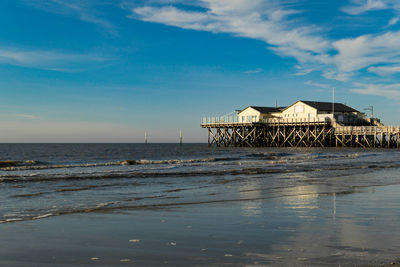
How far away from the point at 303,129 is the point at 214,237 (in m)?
72.5

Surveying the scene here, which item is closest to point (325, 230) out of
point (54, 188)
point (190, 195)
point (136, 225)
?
point (136, 225)

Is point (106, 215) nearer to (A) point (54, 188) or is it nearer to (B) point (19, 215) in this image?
(B) point (19, 215)

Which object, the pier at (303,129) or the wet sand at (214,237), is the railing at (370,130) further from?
the wet sand at (214,237)

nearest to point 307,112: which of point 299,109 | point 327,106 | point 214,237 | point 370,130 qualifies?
point 299,109

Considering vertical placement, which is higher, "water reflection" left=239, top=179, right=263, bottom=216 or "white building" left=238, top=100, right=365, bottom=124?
"white building" left=238, top=100, right=365, bottom=124

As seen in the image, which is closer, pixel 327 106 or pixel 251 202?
pixel 251 202

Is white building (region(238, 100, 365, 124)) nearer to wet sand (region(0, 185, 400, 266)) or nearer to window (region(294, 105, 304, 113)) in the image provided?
window (region(294, 105, 304, 113))

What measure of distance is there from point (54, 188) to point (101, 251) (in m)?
9.63

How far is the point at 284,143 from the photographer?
72.4 m

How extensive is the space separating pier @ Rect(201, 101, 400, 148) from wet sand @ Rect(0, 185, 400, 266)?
5746 centimetres

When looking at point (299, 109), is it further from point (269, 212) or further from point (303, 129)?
point (269, 212)

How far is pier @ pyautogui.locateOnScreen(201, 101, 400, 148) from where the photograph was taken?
62.6 metres

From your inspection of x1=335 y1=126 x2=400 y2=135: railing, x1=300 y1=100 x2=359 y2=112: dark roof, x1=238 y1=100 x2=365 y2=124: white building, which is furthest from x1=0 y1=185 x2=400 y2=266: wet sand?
x1=300 y1=100 x2=359 y2=112: dark roof

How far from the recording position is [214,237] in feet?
20.3
